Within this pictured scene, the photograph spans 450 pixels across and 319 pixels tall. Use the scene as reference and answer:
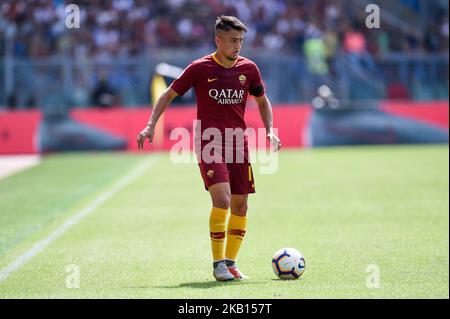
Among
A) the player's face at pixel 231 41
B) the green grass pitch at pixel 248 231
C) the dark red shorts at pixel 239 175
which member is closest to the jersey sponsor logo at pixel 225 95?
the player's face at pixel 231 41

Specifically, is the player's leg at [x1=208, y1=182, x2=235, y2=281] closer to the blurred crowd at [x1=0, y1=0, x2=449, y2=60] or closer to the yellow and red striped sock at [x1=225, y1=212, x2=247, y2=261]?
the yellow and red striped sock at [x1=225, y1=212, x2=247, y2=261]

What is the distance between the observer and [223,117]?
328 inches

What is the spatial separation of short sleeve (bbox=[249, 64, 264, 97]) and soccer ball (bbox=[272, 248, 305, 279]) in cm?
151

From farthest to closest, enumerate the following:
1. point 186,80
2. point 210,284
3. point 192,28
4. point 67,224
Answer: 1. point 192,28
2. point 67,224
3. point 186,80
4. point 210,284

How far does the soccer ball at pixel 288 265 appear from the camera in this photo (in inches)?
315

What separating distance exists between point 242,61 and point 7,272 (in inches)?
113

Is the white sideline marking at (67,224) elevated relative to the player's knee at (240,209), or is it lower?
lower

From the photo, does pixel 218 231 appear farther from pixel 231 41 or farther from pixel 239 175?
pixel 231 41

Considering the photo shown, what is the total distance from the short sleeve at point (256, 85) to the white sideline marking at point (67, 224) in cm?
275

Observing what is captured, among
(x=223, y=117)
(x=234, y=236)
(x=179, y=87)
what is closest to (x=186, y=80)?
(x=179, y=87)

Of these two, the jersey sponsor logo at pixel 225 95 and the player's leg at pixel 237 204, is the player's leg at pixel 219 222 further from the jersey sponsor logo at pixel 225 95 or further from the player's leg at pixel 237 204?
the jersey sponsor logo at pixel 225 95

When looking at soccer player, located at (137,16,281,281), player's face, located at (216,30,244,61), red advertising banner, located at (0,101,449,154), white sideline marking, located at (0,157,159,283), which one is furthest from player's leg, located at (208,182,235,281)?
red advertising banner, located at (0,101,449,154)

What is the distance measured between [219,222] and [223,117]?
3.05ft
